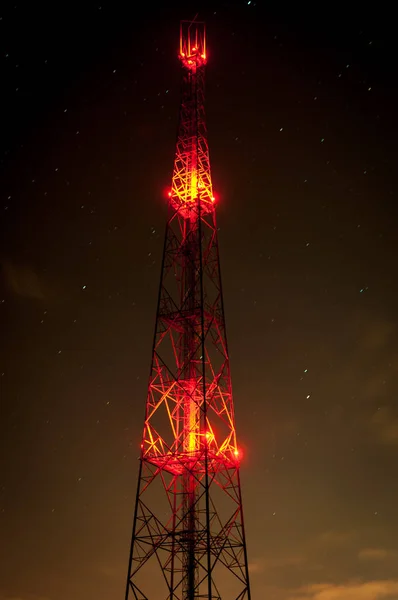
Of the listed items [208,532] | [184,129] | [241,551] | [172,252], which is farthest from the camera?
[184,129]

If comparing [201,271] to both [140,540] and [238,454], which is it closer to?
[238,454]

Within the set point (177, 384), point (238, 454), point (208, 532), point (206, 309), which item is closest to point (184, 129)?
point (206, 309)

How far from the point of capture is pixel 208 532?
3056 centimetres

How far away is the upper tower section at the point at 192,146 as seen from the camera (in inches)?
1583

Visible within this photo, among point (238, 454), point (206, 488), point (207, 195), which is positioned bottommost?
point (206, 488)

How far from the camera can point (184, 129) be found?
42562 mm

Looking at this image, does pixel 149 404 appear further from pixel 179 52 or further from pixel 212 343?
pixel 179 52

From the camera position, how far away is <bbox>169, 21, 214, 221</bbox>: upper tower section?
40.2 m

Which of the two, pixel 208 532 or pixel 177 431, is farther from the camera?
pixel 177 431

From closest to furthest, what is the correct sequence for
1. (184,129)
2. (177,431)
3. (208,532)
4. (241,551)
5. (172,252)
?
1. (208,532)
2. (241,551)
3. (177,431)
4. (172,252)
5. (184,129)

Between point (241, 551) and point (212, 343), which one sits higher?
point (212, 343)

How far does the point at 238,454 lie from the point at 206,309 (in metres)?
8.22

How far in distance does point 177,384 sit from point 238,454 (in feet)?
16.4

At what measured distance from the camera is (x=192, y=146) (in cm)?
4153
